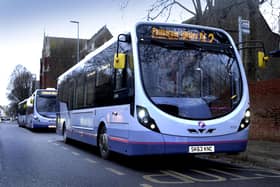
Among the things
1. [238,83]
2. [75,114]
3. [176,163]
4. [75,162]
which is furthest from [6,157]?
[238,83]

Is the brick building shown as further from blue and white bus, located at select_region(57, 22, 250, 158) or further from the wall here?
blue and white bus, located at select_region(57, 22, 250, 158)

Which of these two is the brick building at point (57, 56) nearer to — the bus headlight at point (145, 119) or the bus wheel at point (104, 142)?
the bus wheel at point (104, 142)

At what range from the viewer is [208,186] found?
7.45 metres

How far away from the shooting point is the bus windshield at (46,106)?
96.0 feet

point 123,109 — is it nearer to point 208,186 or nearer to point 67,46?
point 208,186

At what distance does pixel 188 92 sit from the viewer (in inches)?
361

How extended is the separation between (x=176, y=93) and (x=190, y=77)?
546mm

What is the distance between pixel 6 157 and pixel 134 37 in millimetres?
5460

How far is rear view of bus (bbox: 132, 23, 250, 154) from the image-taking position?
8.73 meters

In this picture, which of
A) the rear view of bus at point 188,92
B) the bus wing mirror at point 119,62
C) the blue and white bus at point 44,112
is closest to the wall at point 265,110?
the rear view of bus at point 188,92

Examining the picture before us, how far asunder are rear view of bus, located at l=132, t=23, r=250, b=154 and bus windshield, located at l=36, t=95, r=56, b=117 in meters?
20.8

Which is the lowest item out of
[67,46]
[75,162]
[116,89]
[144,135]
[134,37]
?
[75,162]

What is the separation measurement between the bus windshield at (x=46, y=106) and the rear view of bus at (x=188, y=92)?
820 inches

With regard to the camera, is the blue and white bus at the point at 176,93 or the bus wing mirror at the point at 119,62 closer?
the blue and white bus at the point at 176,93
